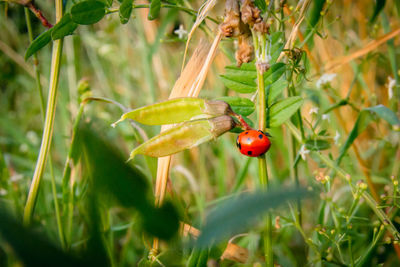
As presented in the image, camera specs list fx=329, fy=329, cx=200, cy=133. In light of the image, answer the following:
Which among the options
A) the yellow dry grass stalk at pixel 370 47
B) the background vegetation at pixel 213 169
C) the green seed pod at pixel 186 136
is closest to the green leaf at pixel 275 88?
the background vegetation at pixel 213 169

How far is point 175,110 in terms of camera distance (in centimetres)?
41

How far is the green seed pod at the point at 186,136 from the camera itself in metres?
0.39

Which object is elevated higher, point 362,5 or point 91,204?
point 362,5

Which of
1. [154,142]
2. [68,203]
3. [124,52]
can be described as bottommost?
[68,203]

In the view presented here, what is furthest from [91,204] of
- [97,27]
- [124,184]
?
[97,27]

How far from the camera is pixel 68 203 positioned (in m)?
0.73

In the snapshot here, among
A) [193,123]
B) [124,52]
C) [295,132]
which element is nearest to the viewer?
[193,123]

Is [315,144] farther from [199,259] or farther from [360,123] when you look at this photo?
[199,259]

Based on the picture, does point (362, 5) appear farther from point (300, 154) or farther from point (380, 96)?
point (300, 154)

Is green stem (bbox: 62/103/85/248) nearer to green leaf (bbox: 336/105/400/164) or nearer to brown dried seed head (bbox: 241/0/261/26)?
brown dried seed head (bbox: 241/0/261/26)

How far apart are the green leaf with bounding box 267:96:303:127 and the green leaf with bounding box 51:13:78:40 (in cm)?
33

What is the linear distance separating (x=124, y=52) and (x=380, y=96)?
3.98 feet

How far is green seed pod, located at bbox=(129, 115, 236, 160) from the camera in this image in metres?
0.39

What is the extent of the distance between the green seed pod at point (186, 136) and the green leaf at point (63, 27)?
244 mm
